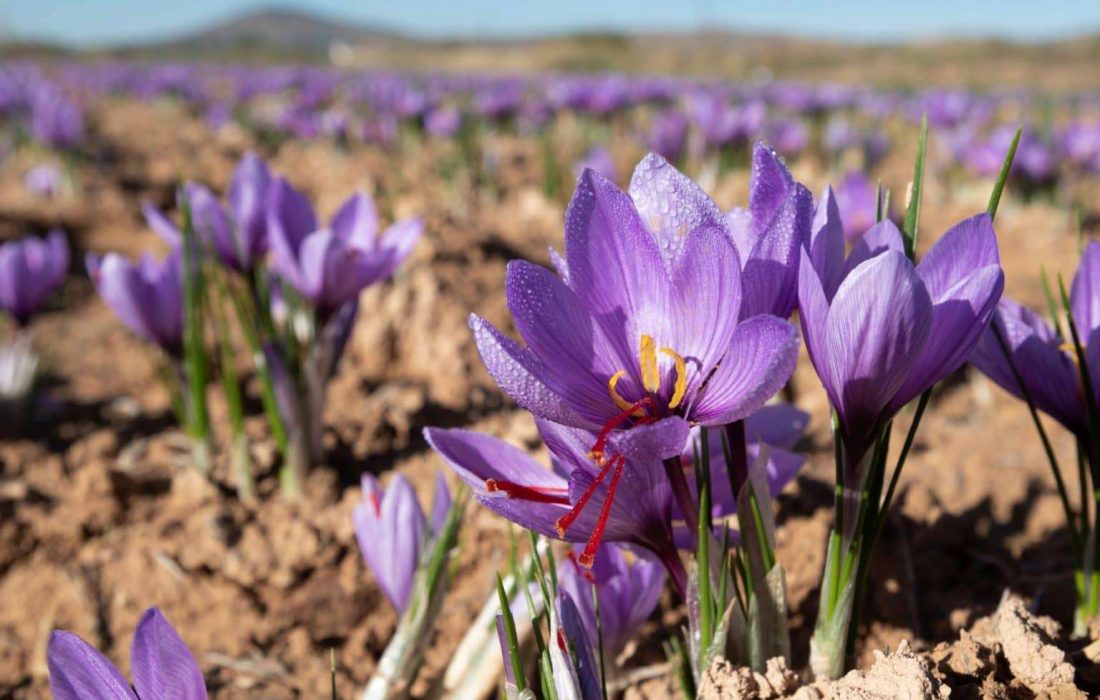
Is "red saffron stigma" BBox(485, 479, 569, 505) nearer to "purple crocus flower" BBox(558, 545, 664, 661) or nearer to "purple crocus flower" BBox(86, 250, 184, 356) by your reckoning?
"purple crocus flower" BBox(558, 545, 664, 661)

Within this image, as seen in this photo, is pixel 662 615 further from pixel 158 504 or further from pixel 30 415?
pixel 30 415

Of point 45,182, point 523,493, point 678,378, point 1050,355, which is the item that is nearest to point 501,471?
point 523,493

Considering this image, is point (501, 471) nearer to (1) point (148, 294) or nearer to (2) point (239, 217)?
(2) point (239, 217)

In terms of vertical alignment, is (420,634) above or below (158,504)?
above

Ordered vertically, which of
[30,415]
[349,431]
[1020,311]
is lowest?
[30,415]

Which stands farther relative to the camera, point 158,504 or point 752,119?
point 752,119

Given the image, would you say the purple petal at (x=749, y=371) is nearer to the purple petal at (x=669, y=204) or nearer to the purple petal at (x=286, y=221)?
the purple petal at (x=669, y=204)

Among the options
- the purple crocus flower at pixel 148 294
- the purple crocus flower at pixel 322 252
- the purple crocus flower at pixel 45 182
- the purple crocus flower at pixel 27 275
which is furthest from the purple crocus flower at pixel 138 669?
the purple crocus flower at pixel 45 182

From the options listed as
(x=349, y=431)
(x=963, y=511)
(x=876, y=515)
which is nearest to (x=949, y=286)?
(x=876, y=515)
